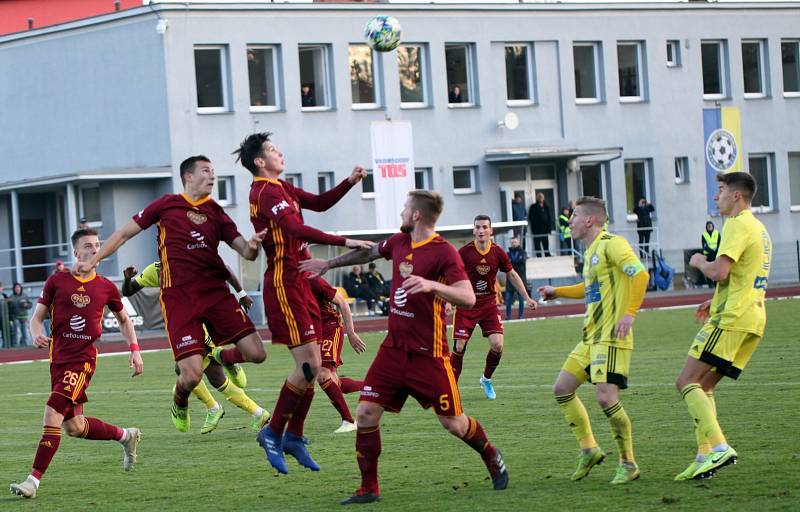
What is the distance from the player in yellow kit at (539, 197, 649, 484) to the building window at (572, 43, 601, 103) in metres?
36.3

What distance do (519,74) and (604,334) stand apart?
117ft

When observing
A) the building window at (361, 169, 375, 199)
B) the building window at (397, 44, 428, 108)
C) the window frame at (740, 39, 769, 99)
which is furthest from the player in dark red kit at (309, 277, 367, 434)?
the window frame at (740, 39, 769, 99)

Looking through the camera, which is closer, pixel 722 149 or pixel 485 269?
pixel 485 269

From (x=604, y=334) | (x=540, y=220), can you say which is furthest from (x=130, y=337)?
(x=540, y=220)

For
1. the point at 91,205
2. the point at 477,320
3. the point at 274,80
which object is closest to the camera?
the point at 477,320

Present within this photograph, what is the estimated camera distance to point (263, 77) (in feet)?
135

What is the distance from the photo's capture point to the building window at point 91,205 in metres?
39.8

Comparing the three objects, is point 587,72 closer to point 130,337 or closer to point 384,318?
point 384,318

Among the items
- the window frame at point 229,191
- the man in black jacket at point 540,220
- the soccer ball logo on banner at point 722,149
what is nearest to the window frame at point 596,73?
the man in black jacket at point 540,220

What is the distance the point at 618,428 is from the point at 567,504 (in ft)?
3.10

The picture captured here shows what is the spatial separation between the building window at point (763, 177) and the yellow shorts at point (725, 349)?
40.6 meters

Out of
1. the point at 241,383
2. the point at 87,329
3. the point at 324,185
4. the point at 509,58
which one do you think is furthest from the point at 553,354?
the point at 509,58

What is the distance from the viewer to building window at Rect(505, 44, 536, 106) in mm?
44281

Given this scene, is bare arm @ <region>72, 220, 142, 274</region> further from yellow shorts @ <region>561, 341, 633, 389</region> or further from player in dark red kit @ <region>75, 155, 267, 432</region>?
yellow shorts @ <region>561, 341, 633, 389</region>
